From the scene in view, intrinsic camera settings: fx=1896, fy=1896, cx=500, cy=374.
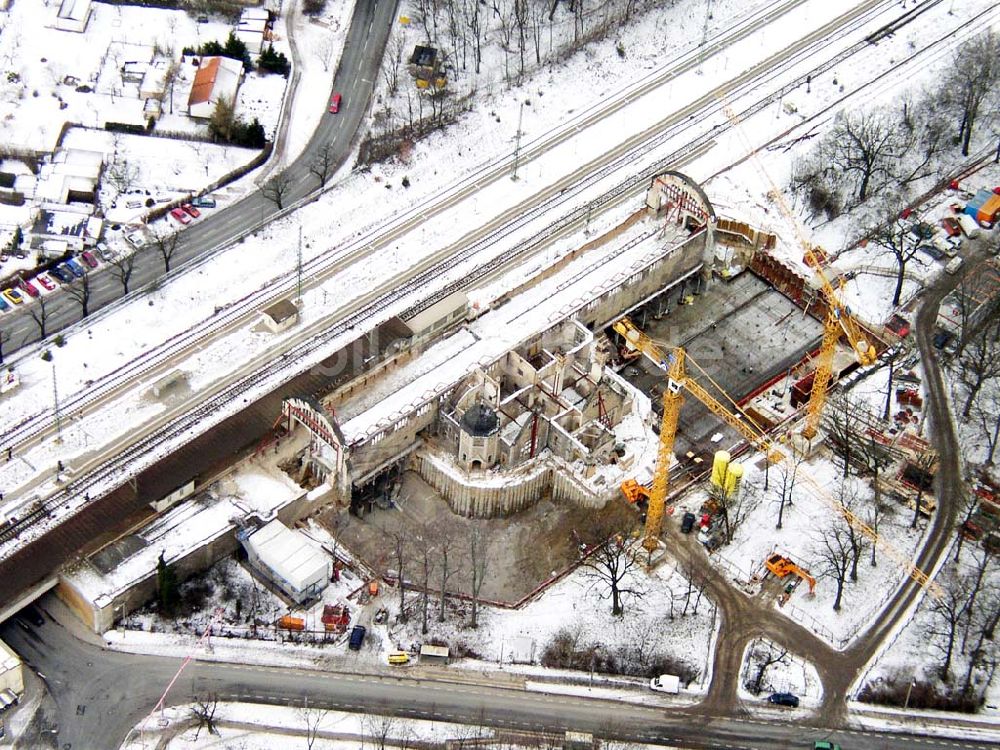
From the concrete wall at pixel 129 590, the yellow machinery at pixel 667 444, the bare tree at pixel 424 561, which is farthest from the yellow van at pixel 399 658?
the yellow machinery at pixel 667 444

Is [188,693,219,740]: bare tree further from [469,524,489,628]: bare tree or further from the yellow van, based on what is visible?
[469,524,489,628]: bare tree

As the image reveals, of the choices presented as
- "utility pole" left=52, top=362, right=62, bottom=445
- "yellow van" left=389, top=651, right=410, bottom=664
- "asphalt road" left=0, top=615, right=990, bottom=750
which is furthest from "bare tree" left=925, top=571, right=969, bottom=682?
"utility pole" left=52, top=362, right=62, bottom=445

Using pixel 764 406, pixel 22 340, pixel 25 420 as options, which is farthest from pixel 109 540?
pixel 764 406

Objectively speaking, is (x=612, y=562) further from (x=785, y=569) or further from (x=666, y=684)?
(x=785, y=569)

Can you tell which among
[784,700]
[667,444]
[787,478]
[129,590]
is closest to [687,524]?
[667,444]

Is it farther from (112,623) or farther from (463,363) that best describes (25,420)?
(463,363)
